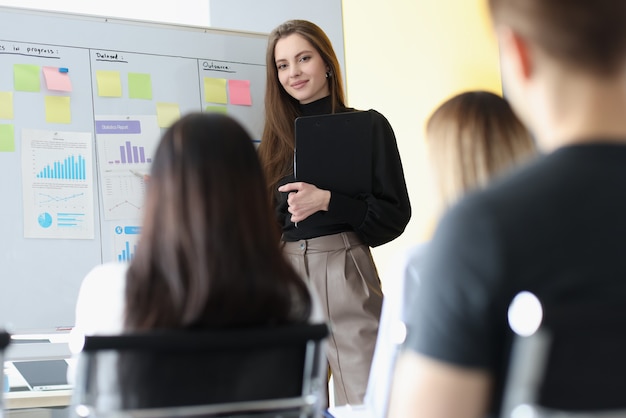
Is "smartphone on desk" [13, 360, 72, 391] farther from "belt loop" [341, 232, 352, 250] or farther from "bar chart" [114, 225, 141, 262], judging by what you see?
"belt loop" [341, 232, 352, 250]

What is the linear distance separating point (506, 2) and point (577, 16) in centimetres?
8

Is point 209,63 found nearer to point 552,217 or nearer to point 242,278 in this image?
point 242,278

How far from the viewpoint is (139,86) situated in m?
2.97

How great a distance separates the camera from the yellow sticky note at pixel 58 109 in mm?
2787

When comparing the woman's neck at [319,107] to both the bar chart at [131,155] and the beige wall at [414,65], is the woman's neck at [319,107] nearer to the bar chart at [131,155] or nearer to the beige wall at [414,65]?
the bar chart at [131,155]

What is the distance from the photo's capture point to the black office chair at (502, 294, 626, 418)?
2.41 ft

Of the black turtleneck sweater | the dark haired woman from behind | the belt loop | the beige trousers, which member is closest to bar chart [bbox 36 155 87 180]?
the black turtleneck sweater

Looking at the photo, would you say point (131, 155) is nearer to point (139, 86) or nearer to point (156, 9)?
point (139, 86)

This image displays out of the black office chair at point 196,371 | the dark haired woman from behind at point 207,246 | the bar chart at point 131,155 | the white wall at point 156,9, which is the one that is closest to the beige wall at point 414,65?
the white wall at point 156,9

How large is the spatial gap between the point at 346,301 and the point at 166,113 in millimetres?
1005

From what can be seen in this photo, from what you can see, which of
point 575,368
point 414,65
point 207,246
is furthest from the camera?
point 414,65

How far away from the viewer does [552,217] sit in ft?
2.49

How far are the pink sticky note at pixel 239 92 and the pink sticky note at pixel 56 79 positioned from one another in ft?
2.01

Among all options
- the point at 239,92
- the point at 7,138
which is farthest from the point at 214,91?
the point at 7,138
